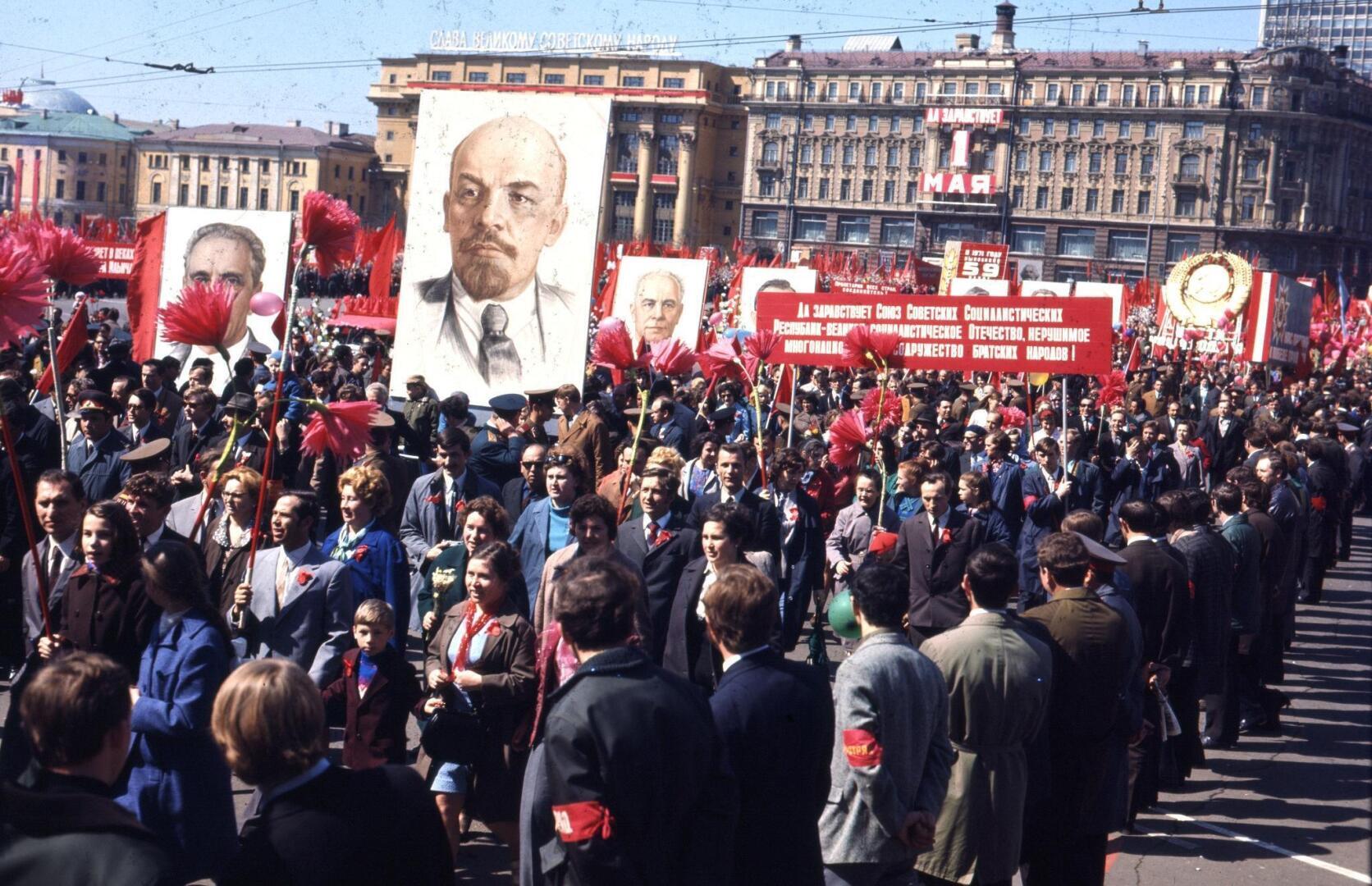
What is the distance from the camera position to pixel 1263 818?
718cm

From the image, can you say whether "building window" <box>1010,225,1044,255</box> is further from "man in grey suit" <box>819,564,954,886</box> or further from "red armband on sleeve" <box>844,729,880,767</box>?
"red armband on sleeve" <box>844,729,880,767</box>

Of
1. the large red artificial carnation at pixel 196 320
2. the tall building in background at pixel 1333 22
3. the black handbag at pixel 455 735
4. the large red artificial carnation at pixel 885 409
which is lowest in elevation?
the black handbag at pixel 455 735

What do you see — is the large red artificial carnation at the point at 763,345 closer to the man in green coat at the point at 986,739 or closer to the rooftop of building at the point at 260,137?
the man in green coat at the point at 986,739

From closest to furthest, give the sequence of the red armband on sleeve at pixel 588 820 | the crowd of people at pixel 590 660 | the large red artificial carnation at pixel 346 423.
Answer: the crowd of people at pixel 590 660
the red armband on sleeve at pixel 588 820
the large red artificial carnation at pixel 346 423

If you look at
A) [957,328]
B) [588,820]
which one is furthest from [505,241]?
[588,820]

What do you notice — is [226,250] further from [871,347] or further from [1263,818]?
[1263,818]

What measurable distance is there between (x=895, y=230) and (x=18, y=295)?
9470 centimetres

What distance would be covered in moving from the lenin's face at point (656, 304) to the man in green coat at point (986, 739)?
12292 millimetres

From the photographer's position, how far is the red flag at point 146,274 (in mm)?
13281

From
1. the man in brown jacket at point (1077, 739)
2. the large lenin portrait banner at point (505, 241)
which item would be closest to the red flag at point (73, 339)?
the large lenin portrait banner at point (505, 241)

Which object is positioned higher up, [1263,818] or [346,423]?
[346,423]

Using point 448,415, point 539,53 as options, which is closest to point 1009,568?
point 448,415

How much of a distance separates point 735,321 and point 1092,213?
7534cm

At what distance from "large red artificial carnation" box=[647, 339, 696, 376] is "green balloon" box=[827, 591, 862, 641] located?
5865 mm
